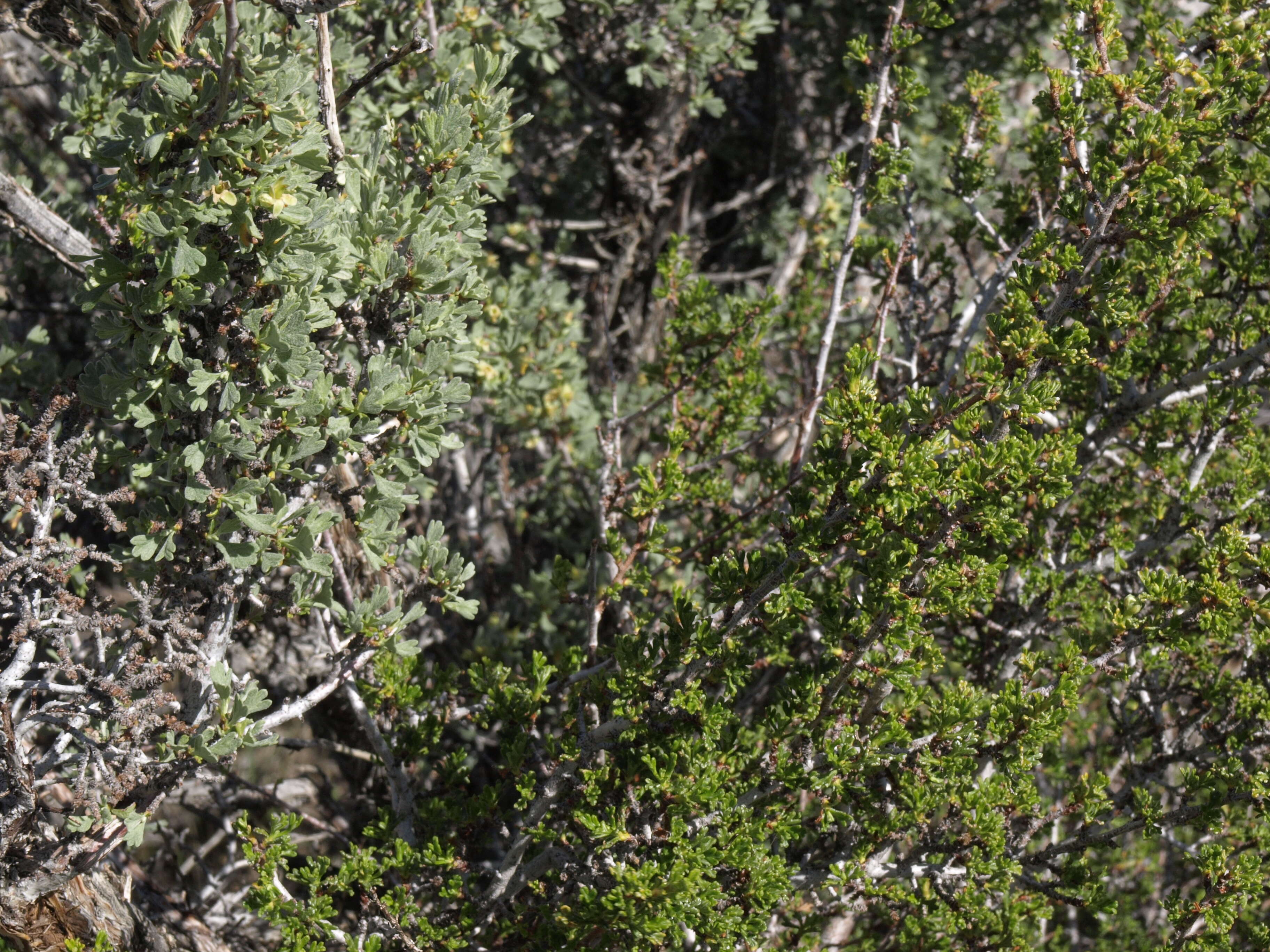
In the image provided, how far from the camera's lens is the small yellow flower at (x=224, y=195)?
1930mm

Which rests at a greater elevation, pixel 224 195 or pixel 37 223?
pixel 224 195

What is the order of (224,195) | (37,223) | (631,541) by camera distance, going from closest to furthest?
(224,195), (37,223), (631,541)

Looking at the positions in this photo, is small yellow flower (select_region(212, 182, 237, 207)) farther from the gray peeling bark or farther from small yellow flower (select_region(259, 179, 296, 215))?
the gray peeling bark

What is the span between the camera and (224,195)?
6.33ft

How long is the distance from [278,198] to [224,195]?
0.10 meters

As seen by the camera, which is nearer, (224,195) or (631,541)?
(224,195)

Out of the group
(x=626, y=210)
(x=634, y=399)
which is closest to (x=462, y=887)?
(x=634, y=399)

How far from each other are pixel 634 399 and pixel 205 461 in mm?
2683

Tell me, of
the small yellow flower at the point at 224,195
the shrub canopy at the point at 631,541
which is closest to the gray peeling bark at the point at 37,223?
the shrub canopy at the point at 631,541

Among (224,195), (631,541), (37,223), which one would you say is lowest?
A: (631,541)

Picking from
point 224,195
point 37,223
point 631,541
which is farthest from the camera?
point 631,541

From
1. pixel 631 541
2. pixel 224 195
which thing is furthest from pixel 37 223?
pixel 631 541

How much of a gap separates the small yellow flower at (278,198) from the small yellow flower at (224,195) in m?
0.05

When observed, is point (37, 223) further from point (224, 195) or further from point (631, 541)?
point (631, 541)
